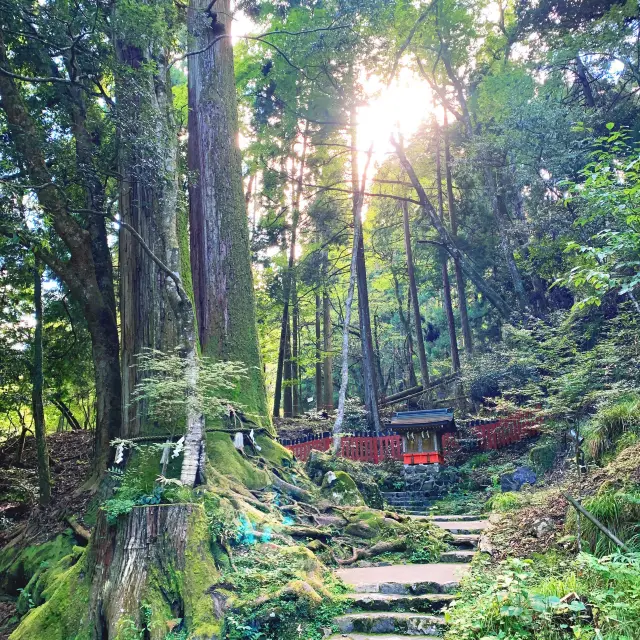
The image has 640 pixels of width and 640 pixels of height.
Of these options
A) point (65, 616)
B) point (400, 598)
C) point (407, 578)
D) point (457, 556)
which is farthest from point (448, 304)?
point (65, 616)

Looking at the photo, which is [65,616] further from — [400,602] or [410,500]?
[410,500]

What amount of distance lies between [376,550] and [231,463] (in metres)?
2.10

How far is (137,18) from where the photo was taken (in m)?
6.17

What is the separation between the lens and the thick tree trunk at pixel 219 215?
8.19 metres

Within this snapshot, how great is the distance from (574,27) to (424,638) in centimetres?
1459

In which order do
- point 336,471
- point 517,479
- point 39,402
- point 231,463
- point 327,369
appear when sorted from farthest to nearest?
point 327,369 < point 517,479 < point 39,402 < point 336,471 < point 231,463

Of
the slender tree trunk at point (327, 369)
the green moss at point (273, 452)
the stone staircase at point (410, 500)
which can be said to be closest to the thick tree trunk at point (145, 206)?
the green moss at point (273, 452)

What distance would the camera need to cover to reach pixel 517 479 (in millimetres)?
10094

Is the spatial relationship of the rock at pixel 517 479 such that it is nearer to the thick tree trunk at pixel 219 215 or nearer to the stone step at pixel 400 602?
the thick tree trunk at pixel 219 215

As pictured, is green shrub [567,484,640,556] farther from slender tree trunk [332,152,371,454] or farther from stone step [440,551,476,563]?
slender tree trunk [332,152,371,454]

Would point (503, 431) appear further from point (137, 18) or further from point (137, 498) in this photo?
point (137, 18)

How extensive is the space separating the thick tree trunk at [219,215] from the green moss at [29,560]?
2954 mm

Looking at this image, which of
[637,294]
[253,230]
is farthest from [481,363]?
[253,230]

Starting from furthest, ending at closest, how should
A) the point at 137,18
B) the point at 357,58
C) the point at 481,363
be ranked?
the point at 481,363 → the point at 357,58 → the point at 137,18
